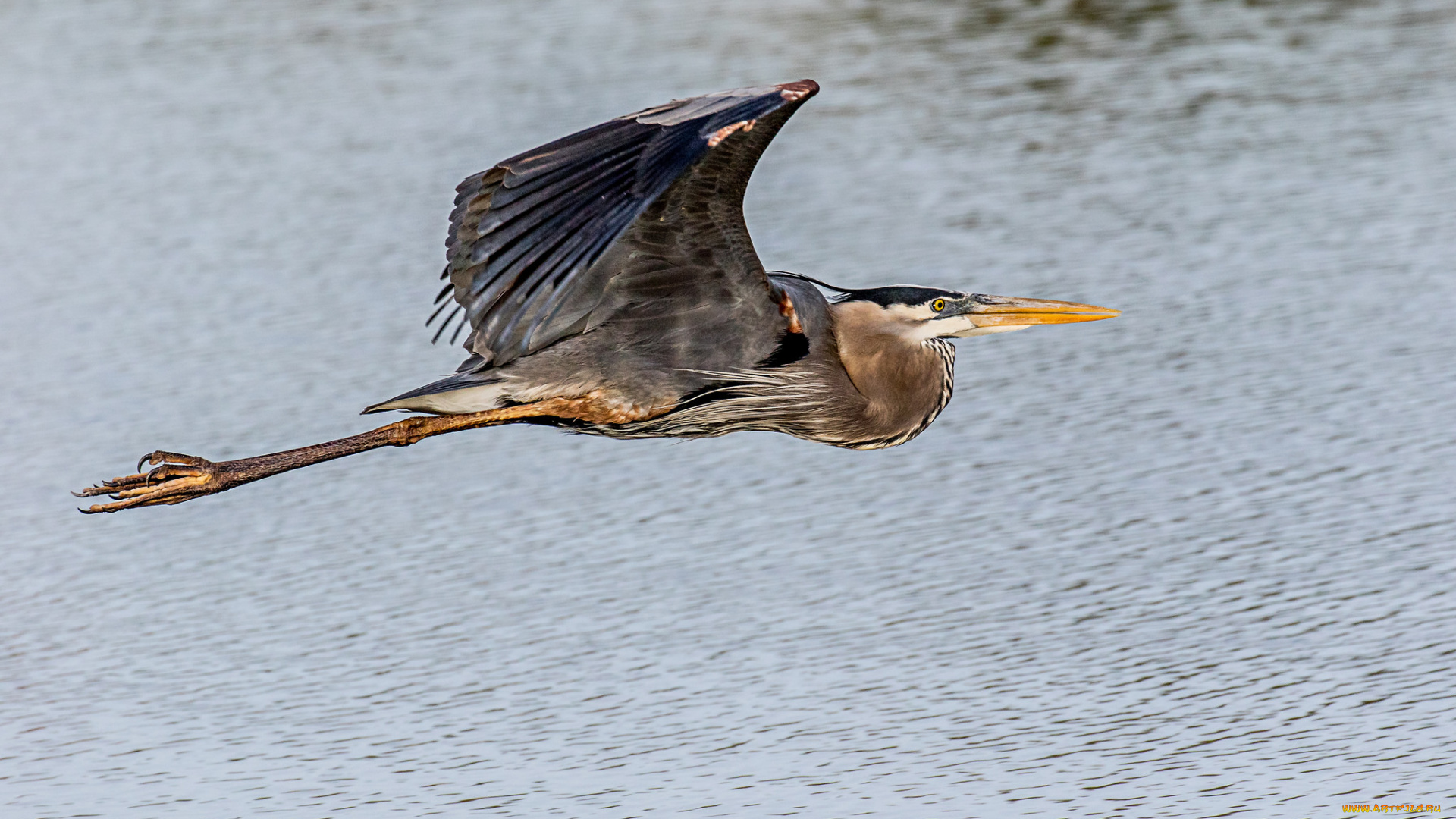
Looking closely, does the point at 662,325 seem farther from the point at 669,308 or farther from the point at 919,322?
the point at 919,322

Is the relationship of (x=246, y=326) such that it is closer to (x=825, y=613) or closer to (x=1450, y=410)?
(x=825, y=613)

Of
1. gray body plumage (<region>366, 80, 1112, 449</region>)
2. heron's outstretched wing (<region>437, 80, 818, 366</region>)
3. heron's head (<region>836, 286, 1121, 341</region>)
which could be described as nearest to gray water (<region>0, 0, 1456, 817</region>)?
gray body plumage (<region>366, 80, 1112, 449</region>)

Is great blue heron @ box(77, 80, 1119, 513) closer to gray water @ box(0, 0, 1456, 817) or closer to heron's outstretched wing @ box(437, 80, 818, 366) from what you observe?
heron's outstretched wing @ box(437, 80, 818, 366)

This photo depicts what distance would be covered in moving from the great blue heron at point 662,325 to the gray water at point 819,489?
852mm

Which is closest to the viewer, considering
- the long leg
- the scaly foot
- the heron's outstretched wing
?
the heron's outstretched wing

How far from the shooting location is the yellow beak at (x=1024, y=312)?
6254mm

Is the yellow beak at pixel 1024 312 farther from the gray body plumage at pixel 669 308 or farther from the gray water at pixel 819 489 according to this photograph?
the gray water at pixel 819 489

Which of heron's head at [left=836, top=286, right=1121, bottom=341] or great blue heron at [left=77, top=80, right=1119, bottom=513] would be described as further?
heron's head at [left=836, top=286, right=1121, bottom=341]

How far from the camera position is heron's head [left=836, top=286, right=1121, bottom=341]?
6.16 m

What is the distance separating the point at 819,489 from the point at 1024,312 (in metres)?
1.76

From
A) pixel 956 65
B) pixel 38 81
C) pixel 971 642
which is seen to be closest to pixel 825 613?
pixel 971 642

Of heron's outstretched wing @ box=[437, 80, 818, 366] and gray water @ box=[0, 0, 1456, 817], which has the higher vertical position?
heron's outstretched wing @ box=[437, 80, 818, 366]

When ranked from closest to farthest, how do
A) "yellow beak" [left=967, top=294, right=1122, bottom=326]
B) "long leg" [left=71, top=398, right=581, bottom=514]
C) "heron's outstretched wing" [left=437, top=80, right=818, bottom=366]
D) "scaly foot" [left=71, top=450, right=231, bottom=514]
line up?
1. "heron's outstretched wing" [left=437, top=80, right=818, bottom=366]
2. "long leg" [left=71, top=398, right=581, bottom=514]
3. "scaly foot" [left=71, top=450, right=231, bottom=514]
4. "yellow beak" [left=967, top=294, right=1122, bottom=326]

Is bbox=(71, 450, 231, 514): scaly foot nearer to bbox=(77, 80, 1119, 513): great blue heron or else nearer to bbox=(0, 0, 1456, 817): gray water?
bbox=(77, 80, 1119, 513): great blue heron
